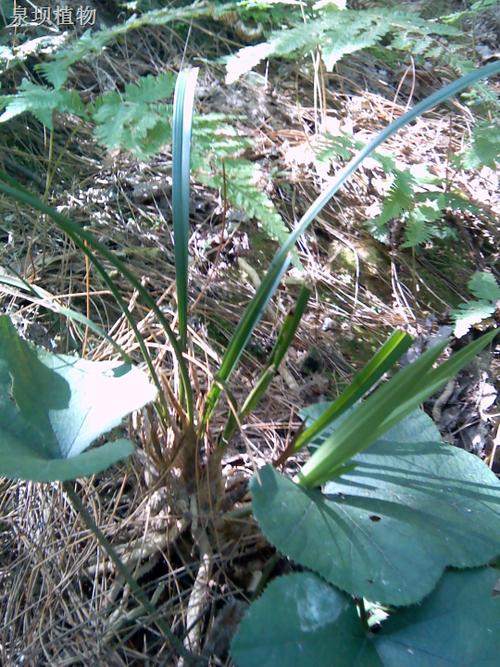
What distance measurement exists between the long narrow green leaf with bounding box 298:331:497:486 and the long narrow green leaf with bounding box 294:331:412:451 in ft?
0.13

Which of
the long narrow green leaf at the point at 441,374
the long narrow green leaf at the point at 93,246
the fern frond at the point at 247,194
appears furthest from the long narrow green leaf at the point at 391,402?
the fern frond at the point at 247,194

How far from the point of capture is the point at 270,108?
198cm

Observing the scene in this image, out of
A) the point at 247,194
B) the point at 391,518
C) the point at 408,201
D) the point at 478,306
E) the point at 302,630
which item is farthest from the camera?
the point at 408,201

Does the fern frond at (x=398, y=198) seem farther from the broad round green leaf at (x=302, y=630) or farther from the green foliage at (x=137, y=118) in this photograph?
the broad round green leaf at (x=302, y=630)

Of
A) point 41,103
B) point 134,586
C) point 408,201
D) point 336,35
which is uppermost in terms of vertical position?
point 336,35

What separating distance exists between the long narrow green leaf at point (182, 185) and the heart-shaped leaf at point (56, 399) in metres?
0.13

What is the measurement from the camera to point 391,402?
0.80 m

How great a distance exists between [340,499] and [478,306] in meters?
0.74

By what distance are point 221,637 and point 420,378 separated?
1.70ft

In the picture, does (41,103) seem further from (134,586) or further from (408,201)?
(134,586)

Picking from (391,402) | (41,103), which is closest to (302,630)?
(391,402)

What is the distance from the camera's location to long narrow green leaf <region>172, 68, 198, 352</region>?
3.01 feet

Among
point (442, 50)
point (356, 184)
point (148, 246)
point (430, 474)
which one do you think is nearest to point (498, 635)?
point (430, 474)

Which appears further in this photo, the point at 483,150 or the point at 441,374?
the point at 483,150
